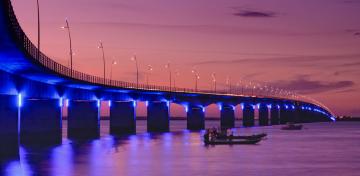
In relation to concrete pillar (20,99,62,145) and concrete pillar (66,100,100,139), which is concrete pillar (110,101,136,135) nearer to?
concrete pillar (66,100,100,139)

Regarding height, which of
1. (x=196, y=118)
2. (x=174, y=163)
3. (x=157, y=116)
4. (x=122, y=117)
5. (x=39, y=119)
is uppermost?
(x=157, y=116)

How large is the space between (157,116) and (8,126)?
333ft

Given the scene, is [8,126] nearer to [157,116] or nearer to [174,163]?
[174,163]

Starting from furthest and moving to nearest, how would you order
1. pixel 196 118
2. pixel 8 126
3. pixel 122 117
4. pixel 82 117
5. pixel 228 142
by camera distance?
pixel 196 118, pixel 122 117, pixel 82 117, pixel 228 142, pixel 8 126

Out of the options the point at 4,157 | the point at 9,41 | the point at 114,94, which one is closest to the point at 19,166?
A: the point at 4,157

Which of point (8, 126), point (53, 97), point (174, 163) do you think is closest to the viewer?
point (8, 126)

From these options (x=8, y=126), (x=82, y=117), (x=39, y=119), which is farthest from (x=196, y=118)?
(x=8, y=126)

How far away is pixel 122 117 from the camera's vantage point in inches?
5797

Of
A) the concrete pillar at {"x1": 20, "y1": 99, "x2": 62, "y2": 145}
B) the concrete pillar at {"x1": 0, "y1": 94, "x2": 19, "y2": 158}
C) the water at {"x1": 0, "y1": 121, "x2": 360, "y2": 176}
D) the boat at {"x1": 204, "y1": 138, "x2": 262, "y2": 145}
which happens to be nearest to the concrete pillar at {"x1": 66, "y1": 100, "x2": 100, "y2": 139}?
the concrete pillar at {"x1": 20, "y1": 99, "x2": 62, "y2": 145}

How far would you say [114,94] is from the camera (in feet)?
444

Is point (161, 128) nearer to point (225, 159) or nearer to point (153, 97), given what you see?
point (153, 97)

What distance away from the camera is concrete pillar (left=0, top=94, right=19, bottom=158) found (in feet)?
212

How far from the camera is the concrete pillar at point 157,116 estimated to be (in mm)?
163625

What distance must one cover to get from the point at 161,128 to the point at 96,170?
104127mm
